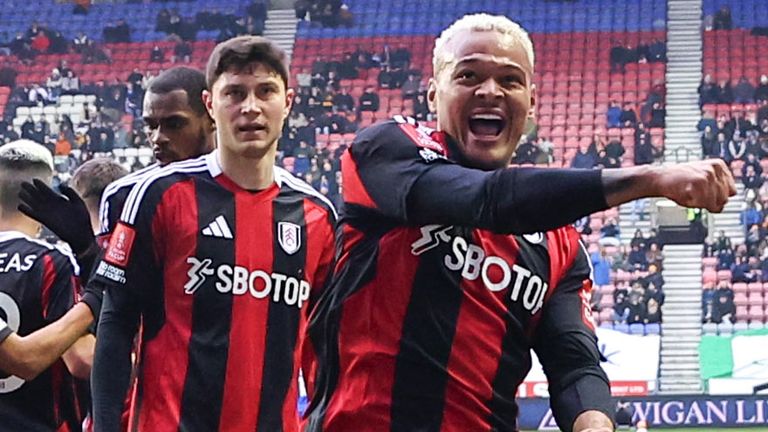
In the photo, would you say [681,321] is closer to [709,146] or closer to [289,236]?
[709,146]

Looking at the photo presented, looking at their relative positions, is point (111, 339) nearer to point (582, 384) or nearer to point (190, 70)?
point (190, 70)

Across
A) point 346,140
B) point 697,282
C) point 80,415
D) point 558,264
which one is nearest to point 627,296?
point 697,282

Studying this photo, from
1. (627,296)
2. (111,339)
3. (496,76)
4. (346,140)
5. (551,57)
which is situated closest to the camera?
(496,76)

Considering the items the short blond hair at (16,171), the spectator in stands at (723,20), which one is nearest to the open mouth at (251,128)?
the short blond hair at (16,171)

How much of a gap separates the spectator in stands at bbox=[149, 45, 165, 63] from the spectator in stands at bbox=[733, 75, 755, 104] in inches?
482

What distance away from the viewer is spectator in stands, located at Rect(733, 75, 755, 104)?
2775cm

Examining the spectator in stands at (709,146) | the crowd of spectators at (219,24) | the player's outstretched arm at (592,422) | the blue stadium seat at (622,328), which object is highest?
the crowd of spectators at (219,24)

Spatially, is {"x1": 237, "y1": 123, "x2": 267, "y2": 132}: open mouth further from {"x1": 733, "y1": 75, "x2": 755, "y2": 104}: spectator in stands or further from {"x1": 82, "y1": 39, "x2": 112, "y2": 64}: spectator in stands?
{"x1": 82, "y1": 39, "x2": 112, "y2": 64}: spectator in stands

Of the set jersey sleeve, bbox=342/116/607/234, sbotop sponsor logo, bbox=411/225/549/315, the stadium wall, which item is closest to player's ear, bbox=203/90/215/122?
jersey sleeve, bbox=342/116/607/234

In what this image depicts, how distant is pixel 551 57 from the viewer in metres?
31.0

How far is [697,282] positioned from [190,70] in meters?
20.2

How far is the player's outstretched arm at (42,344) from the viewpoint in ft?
15.5

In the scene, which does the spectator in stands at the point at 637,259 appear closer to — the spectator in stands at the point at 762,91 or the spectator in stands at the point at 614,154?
the spectator in stands at the point at 614,154

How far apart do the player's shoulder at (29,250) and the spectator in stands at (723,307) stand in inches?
732
